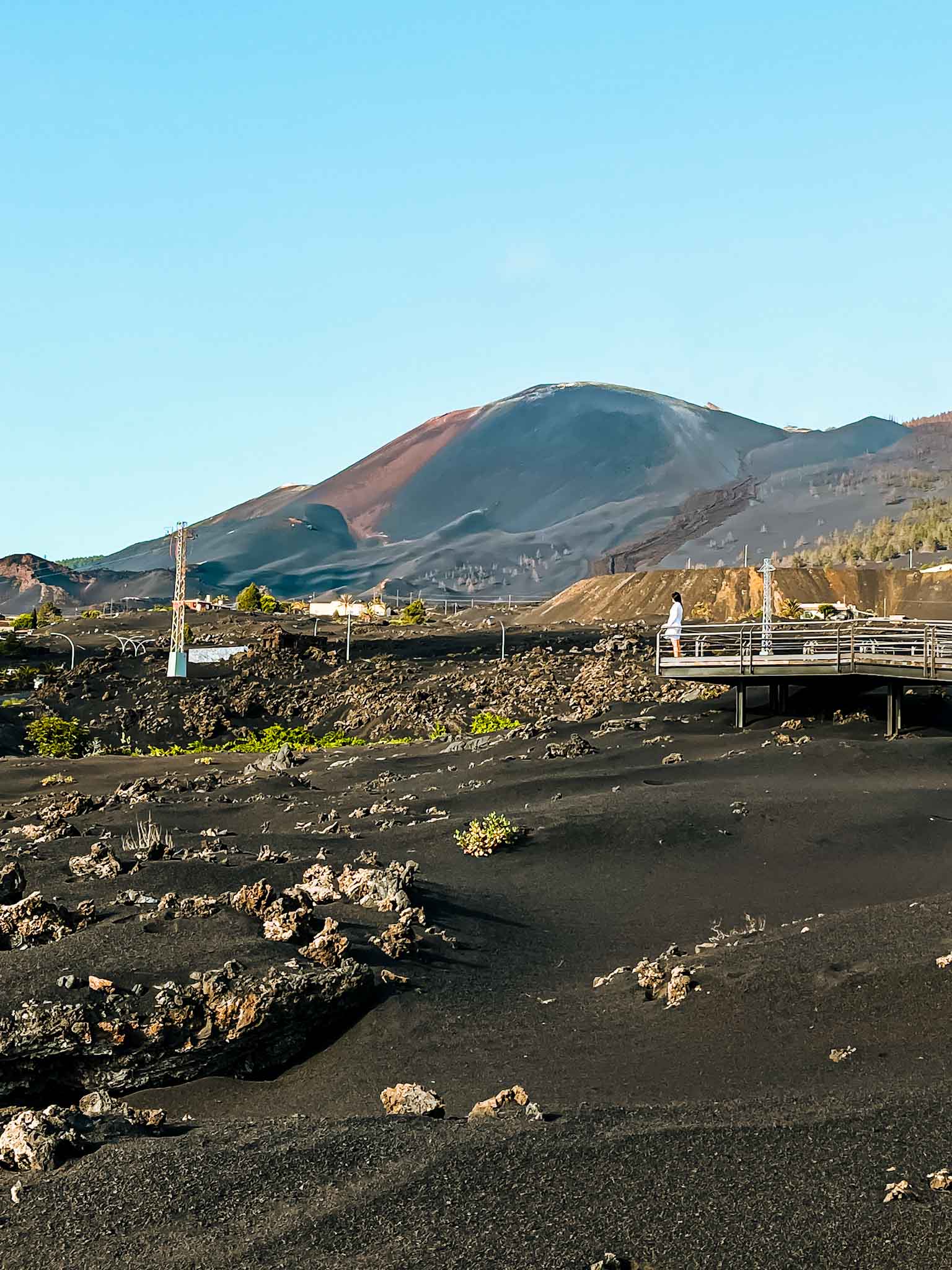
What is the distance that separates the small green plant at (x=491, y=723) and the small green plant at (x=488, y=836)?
17.0 metres

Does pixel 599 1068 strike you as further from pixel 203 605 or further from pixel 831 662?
pixel 203 605

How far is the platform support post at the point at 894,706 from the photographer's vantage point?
2247cm

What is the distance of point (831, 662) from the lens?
23297 mm

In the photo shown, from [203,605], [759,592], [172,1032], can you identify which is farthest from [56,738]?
[203,605]

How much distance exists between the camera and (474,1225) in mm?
5133

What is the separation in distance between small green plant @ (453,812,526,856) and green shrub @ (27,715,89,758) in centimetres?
2241

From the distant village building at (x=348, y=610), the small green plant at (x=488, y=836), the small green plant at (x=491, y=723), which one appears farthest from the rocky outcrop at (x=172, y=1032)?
the distant village building at (x=348, y=610)

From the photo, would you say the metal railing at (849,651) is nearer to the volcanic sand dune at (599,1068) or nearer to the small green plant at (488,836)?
the volcanic sand dune at (599,1068)

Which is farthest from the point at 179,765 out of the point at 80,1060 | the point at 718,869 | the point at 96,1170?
the point at 96,1170

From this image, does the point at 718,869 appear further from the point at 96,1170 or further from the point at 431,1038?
the point at 96,1170

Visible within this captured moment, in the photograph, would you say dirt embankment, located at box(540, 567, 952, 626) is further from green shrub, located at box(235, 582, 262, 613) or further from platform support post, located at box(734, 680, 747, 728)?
platform support post, located at box(734, 680, 747, 728)

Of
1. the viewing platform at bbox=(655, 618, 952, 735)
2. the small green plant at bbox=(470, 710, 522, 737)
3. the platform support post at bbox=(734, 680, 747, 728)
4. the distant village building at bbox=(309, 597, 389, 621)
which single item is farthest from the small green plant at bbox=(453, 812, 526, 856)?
the distant village building at bbox=(309, 597, 389, 621)

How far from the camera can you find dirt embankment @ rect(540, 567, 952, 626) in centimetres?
6925

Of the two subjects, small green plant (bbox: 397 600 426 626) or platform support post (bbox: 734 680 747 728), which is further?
small green plant (bbox: 397 600 426 626)
